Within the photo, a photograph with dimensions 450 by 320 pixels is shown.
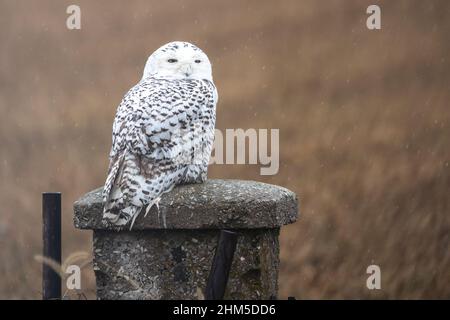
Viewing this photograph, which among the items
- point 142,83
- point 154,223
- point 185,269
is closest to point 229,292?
point 185,269

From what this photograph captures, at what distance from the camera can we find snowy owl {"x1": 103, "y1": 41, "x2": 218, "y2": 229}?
9.67 feet

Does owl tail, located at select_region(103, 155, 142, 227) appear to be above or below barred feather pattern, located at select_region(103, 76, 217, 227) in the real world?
below

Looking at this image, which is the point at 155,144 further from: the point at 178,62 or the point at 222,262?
the point at 222,262

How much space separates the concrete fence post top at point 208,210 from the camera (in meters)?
2.95

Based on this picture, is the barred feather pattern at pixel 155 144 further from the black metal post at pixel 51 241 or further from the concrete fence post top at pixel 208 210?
the black metal post at pixel 51 241

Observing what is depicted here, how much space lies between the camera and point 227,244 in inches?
95.3

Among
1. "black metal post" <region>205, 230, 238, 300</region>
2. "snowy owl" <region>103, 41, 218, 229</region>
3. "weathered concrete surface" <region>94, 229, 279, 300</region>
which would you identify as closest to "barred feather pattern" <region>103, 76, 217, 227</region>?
"snowy owl" <region>103, 41, 218, 229</region>

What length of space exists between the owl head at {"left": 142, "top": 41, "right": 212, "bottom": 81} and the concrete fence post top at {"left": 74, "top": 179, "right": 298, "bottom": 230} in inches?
19.7

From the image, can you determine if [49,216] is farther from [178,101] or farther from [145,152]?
[178,101]

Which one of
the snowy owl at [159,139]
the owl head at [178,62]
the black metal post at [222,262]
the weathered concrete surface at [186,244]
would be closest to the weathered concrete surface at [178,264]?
the weathered concrete surface at [186,244]

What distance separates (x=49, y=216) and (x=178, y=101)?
24.9 inches

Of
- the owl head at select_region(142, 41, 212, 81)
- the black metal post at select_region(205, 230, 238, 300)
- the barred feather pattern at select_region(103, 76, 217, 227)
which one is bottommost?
the black metal post at select_region(205, 230, 238, 300)

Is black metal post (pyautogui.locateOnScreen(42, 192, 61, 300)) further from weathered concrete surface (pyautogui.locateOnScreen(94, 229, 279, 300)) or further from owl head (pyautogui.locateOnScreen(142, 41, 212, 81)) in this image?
owl head (pyautogui.locateOnScreen(142, 41, 212, 81))

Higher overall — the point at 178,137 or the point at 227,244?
the point at 178,137
